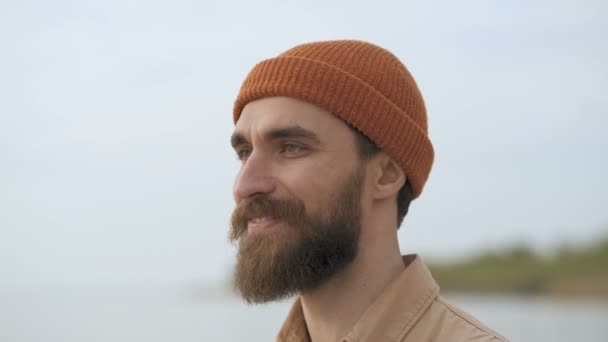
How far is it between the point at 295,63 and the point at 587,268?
28.8m

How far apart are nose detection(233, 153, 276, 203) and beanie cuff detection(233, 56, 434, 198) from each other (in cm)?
32

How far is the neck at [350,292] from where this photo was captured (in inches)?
132

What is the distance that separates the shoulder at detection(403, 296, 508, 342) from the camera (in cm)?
313

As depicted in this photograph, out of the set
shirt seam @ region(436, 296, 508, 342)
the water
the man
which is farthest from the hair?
the water

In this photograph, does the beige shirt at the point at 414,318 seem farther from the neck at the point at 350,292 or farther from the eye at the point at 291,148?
the eye at the point at 291,148

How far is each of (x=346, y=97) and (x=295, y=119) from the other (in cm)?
25

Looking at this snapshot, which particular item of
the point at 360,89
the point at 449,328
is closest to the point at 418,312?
the point at 449,328

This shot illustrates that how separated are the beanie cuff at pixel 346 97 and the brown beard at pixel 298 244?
0.22 metres

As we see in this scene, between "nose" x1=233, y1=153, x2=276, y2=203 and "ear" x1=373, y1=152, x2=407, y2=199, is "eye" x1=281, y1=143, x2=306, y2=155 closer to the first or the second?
"nose" x1=233, y1=153, x2=276, y2=203

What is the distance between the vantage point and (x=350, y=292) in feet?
11.1

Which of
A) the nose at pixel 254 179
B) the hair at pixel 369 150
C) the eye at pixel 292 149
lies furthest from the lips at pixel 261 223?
the hair at pixel 369 150

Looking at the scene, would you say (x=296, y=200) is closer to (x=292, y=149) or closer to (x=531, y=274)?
(x=292, y=149)

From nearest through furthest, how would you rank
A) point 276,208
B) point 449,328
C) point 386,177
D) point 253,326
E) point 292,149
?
point 449,328 < point 276,208 < point 292,149 < point 386,177 < point 253,326

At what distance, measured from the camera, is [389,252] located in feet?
11.5
